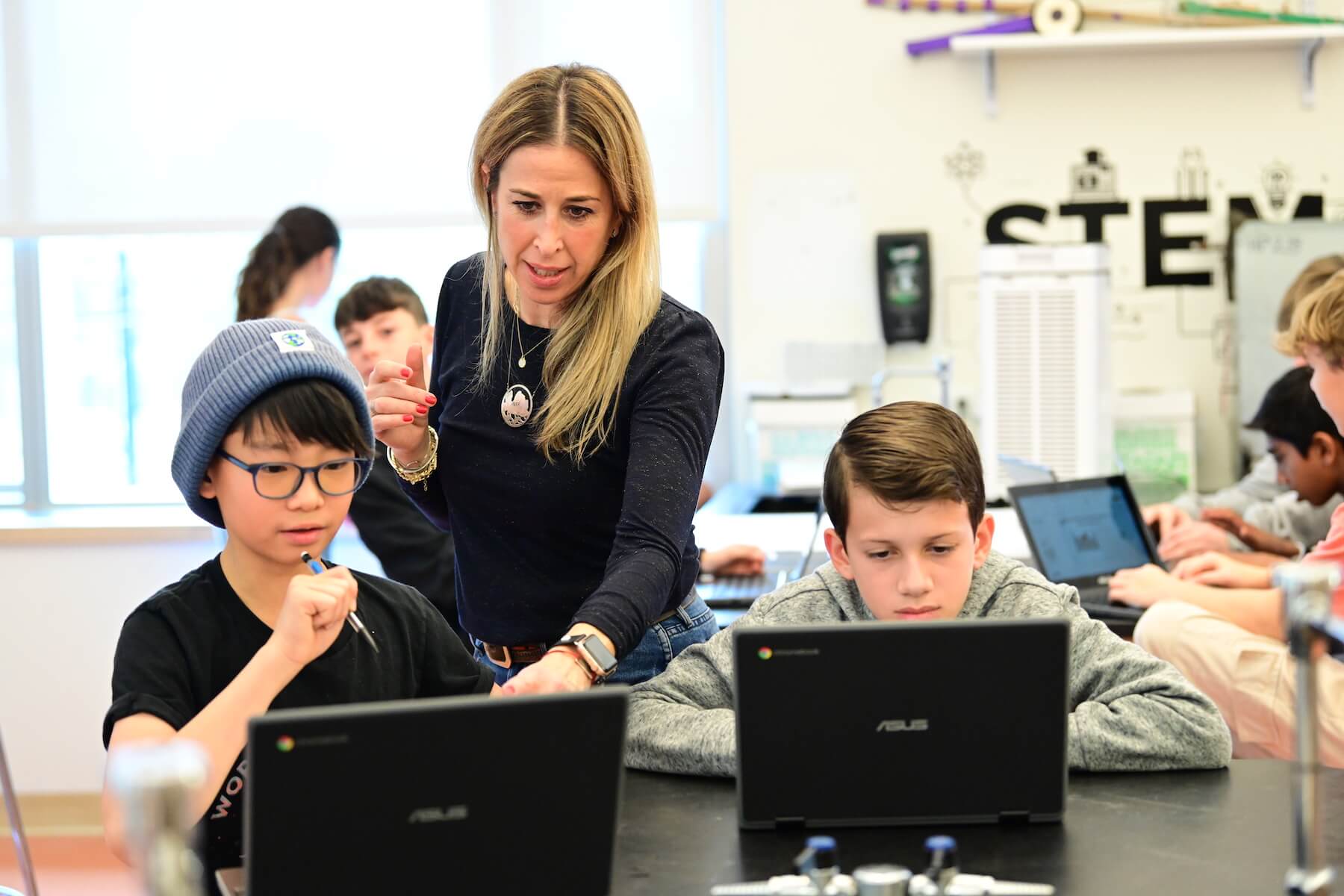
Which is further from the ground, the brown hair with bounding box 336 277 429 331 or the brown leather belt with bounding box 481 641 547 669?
the brown hair with bounding box 336 277 429 331

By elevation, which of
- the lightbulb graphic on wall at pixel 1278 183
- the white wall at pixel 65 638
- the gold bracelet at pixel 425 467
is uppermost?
the lightbulb graphic on wall at pixel 1278 183

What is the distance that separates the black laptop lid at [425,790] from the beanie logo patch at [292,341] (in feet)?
1.73

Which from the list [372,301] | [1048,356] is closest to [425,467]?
[372,301]

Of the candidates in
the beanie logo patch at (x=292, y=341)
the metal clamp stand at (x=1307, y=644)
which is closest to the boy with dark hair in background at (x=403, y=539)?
the beanie logo patch at (x=292, y=341)

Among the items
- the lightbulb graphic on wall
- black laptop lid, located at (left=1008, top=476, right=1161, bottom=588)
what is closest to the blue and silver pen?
black laptop lid, located at (left=1008, top=476, right=1161, bottom=588)

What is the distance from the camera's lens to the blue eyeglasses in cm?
137

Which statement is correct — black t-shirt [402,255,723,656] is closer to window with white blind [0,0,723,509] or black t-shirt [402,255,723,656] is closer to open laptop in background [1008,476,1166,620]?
open laptop in background [1008,476,1166,620]

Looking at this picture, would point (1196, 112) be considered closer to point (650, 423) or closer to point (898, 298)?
point (898, 298)

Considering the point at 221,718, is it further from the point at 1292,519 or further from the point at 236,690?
the point at 1292,519

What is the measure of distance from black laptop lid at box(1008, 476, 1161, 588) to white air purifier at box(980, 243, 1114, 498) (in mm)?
596

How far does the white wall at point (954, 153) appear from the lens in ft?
12.4

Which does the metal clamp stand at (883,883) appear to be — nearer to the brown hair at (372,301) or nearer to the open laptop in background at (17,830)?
the open laptop in background at (17,830)

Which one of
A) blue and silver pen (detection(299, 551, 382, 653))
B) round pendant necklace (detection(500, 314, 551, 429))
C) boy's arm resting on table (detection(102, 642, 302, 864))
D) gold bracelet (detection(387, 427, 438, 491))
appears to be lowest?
boy's arm resting on table (detection(102, 642, 302, 864))

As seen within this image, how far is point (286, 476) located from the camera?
54.2 inches
